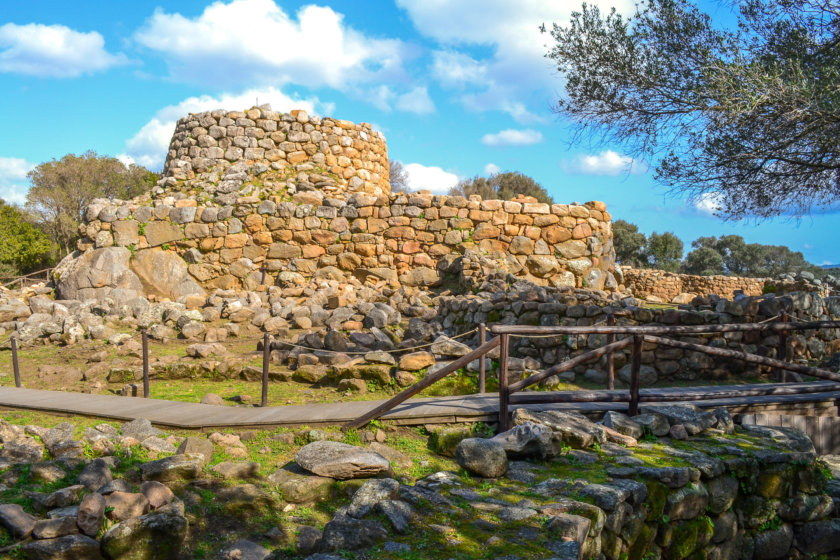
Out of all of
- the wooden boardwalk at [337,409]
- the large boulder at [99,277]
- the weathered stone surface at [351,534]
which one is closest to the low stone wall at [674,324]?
the wooden boardwalk at [337,409]

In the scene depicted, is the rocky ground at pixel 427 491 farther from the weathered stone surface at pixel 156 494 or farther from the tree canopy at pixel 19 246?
the tree canopy at pixel 19 246

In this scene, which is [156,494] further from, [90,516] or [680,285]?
[680,285]

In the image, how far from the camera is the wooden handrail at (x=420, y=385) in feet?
19.1

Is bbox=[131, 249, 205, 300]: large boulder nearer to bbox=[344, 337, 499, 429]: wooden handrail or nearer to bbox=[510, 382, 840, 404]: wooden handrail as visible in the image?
bbox=[344, 337, 499, 429]: wooden handrail

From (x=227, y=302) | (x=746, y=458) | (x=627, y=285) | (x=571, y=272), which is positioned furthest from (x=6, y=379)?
(x=627, y=285)

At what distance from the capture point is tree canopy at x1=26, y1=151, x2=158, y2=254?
34469 millimetres

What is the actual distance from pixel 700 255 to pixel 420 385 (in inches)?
1489

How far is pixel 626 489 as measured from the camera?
4434mm

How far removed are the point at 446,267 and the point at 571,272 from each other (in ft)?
9.82

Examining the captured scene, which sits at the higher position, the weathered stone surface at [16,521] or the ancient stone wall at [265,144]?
the ancient stone wall at [265,144]

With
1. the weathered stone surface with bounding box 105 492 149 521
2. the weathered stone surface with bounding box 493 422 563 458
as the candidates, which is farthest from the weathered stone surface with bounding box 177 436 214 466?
the weathered stone surface with bounding box 493 422 563 458

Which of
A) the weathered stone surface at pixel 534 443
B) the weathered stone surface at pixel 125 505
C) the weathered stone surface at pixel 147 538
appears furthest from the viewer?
the weathered stone surface at pixel 534 443

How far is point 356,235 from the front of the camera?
1571 centimetres

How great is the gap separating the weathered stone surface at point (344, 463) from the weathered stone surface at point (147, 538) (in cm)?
125
